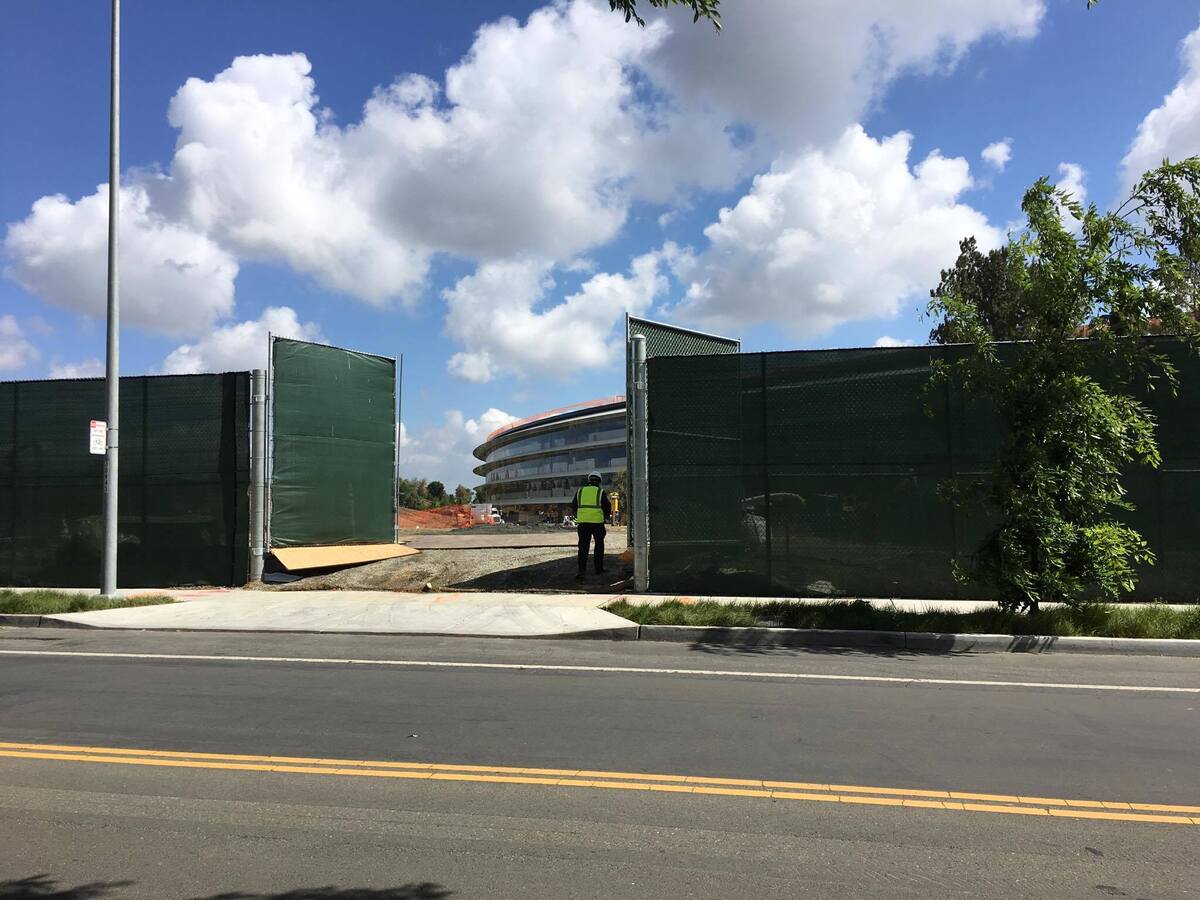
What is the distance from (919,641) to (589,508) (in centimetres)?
580

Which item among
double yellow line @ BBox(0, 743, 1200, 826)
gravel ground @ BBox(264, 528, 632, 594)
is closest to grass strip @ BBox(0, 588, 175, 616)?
gravel ground @ BBox(264, 528, 632, 594)

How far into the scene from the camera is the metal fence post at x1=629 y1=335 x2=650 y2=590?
43.2ft

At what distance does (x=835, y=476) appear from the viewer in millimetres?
12867

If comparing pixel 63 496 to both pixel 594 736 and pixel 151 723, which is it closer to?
pixel 151 723

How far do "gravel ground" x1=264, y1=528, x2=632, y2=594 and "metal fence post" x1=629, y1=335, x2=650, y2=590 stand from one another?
58cm

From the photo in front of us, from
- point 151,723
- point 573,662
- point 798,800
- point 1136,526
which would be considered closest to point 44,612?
point 151,723

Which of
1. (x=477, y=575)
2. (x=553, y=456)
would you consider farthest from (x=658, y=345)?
(x=553, y=456)

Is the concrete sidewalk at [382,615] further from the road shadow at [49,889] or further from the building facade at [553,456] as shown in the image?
the building facade at [553,456]

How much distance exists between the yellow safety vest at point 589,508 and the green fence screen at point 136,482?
6.11m

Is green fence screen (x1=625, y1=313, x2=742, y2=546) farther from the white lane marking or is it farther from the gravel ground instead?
the white lane marking

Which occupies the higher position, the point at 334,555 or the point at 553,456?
the point at 553,456

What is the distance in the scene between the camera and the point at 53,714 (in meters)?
6.52

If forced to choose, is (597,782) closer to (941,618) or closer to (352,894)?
(352,894)

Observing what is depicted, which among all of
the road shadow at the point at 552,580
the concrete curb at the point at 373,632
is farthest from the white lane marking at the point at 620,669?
the road shadow at the point at 552,580
